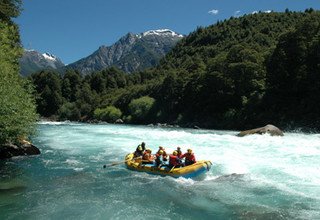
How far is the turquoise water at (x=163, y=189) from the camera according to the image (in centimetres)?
1375

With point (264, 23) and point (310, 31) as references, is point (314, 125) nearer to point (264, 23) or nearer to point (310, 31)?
point (310, 31)

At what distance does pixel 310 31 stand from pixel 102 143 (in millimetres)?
33277

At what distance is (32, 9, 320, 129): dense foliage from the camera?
5125cm

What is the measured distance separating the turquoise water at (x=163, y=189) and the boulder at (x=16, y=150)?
3.06 feet

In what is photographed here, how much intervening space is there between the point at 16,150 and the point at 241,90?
4210 cm

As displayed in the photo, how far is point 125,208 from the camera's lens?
14.3 meters

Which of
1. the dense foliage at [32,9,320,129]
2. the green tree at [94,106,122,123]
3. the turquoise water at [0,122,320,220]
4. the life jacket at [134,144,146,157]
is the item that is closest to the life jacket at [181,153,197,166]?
the turquoise water at [0,122,320,220]

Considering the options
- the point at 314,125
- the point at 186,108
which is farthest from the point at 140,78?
the point at 314,125

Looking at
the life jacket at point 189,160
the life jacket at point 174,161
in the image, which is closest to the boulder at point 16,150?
the life jacket at point 174,161

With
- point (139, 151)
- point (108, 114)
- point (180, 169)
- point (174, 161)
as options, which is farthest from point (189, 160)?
point (108, 114)

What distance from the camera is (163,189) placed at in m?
17.2

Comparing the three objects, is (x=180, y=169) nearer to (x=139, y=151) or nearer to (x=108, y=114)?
(x=139, y=151)

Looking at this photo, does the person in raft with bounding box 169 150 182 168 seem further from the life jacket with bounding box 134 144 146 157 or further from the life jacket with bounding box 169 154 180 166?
the life jacket with bounding box 134 144 146 157

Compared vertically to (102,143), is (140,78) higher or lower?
higher
